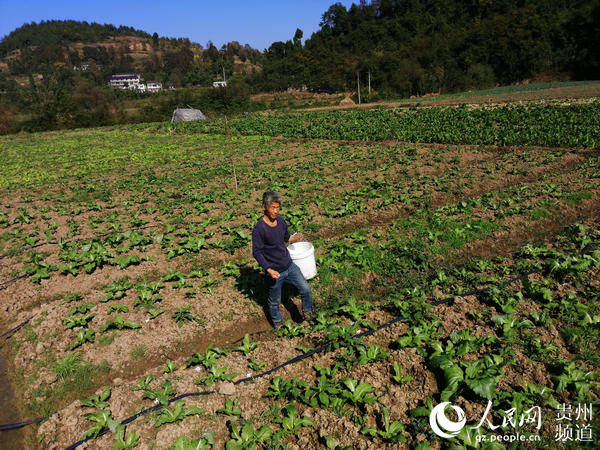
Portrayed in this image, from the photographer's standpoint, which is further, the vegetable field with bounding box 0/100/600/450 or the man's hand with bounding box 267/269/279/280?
the man's hand with bounding box 267/269/279/280

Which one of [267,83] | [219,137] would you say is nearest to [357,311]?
[219,137]

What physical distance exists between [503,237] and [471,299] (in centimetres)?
291

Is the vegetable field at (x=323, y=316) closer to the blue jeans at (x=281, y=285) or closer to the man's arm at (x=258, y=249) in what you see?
the blue jeans at (x=281, y=285)

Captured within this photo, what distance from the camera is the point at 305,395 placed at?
4.05 metres

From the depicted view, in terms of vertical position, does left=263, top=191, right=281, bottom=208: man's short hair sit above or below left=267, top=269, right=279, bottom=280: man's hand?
above

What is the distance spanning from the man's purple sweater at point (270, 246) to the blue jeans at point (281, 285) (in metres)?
0.14

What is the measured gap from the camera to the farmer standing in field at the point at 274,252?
15.8ft

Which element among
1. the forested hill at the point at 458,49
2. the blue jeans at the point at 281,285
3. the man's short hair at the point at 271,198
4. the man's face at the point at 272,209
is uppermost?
the forested hill at the point at 458,49

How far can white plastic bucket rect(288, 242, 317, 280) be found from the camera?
5785 millimetres

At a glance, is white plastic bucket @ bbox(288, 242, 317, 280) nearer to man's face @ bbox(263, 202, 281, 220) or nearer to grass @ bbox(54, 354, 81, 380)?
man's face @ bbox(263, 202, 281, 220)

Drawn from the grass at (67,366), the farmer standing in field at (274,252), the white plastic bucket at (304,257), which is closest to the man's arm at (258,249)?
the farmer standing in field at (274,252)

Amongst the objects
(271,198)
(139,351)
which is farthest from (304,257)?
(139,351)

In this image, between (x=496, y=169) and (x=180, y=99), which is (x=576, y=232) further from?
(x=180, y=99)

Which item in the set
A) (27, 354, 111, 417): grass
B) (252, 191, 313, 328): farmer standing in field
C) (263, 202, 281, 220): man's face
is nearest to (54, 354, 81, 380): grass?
(27, 354, 111, 417): grass
